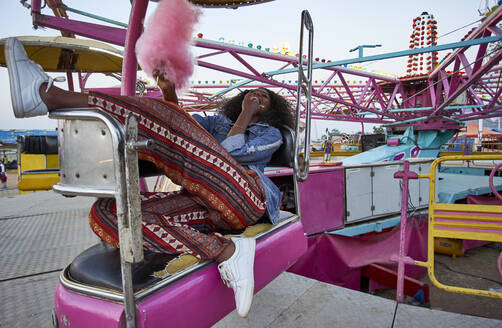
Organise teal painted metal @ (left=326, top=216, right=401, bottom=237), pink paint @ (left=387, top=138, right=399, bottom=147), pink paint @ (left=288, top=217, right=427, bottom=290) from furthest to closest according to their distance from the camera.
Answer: pink paint @ (left=387, top=138, right=399, bottom=147) → teal painted metal @ (left=326, top=216, right=401, bottom=237) → pink paint @ (left=288, top=217, right=427, bottom=290)

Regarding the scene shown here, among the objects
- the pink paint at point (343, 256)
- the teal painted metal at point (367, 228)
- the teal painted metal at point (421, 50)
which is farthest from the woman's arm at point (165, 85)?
the teal painted metal at point (421, 50)

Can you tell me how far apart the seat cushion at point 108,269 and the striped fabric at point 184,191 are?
6cm

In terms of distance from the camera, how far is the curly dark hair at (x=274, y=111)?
1831 millimetres

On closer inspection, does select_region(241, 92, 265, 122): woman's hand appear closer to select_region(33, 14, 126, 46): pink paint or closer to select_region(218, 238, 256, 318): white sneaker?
select_region(218, 238, 256, 318): white sneaker

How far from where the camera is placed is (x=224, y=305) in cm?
105

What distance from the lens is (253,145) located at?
4.69 feet

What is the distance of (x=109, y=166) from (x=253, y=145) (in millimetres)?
802

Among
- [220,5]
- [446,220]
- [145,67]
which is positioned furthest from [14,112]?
[220,5]

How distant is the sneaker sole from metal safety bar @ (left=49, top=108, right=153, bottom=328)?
0.08 metres

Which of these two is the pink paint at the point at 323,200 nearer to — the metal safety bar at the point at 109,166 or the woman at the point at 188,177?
the woman at the point at 188,177

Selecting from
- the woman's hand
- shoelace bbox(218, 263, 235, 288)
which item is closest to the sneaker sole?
shoelace bbox(218, 263, 235, 288)

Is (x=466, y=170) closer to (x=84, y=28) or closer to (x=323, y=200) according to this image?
(x=323, y=200)

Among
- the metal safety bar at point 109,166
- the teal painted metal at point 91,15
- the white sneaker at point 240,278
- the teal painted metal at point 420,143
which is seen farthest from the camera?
the teal painted metal at point 420,143

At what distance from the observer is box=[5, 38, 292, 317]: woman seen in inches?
32.0
